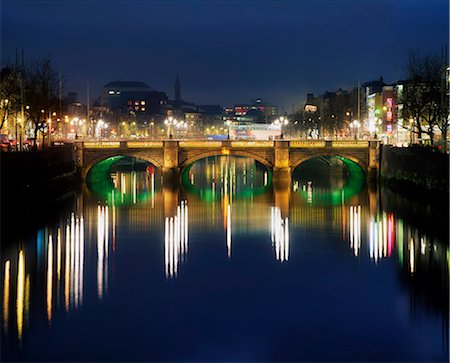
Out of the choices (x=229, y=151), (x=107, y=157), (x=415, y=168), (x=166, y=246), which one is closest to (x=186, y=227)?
(x=166, y=246)

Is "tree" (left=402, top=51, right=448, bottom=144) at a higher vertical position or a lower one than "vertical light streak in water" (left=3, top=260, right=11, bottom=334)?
higher

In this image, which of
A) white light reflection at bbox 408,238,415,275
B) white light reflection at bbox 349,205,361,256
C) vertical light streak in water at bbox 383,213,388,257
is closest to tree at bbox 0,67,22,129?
white light reflection at bbox 349,205,361,256

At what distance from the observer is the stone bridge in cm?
8869

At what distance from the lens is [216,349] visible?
93.2 ft

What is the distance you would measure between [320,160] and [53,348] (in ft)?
335

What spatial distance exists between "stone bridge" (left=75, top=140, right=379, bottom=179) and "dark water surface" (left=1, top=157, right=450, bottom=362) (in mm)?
22673

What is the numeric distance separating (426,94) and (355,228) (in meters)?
30.1

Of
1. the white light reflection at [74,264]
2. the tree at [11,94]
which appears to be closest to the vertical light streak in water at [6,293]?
the white light reflection at [74,264]

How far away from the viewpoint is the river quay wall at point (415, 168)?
205 ft

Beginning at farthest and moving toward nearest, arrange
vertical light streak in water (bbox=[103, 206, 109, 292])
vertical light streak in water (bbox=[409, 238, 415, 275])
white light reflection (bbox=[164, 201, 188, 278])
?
1. white light reflection (bbox=[164, 201, 188, 278])
2. vertical light streak in water (bbox=[409, 238, 415, 275])
3. vertical light streak in water (bbox=[103, 206, 109, 292])

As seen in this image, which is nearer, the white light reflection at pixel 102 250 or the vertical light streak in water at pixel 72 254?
the vertical light streak in water at pixel 72 254

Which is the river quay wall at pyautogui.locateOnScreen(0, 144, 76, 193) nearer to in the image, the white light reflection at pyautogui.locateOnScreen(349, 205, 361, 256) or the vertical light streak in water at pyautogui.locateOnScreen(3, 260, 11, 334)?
the vertical light streak in water at pyautogui.locateOnScreen(3, 260, 11, 334)

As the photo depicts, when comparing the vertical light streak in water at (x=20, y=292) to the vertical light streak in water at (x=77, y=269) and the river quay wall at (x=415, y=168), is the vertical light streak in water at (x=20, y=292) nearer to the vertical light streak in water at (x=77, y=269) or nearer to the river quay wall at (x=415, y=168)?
the vertical light streak in water at (x=77, y=269)

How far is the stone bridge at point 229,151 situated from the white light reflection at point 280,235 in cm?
2432
